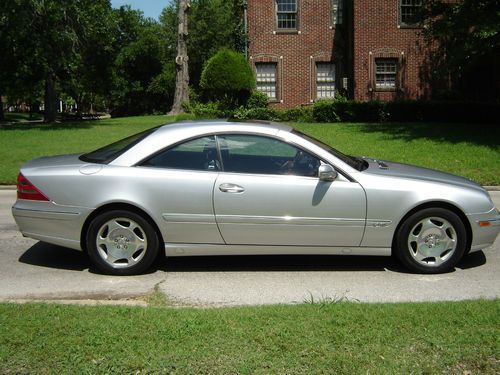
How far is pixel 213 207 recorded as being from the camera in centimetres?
573

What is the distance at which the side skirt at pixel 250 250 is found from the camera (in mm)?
5836

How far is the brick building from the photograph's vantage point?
87.4ft

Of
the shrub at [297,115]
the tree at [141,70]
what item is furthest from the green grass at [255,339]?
the tree at [141,70]

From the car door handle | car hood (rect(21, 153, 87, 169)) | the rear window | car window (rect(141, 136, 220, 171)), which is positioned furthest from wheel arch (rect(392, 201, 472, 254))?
car hood (rect(21, 153, 87, 169))

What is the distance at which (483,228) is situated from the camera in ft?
19.5

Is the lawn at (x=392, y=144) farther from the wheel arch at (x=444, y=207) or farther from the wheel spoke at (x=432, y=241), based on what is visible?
the wheel spoke at (x=432, y=241)

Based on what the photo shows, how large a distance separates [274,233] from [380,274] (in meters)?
1.20

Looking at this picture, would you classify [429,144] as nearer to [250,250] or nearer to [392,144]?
[392,144]


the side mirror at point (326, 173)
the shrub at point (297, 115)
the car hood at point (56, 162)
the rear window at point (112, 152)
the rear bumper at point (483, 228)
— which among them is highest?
the shrub at point (297, 115)

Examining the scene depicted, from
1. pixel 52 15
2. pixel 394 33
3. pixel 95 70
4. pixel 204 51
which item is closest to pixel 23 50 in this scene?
pixel 52 15

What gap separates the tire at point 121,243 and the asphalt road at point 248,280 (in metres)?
0.13

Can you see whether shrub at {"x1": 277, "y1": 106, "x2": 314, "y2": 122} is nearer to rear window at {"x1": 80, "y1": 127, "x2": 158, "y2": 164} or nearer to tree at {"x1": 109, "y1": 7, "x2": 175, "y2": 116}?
rear window at {"x1": 80, "y1": 127, "x2": 158, "y2": 164}

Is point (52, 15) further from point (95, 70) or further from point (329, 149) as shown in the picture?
point (329, 149)

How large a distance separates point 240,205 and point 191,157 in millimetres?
737
